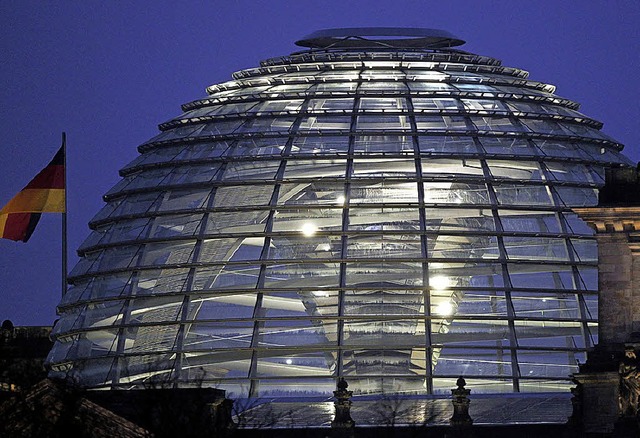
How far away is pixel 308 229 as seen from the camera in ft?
333

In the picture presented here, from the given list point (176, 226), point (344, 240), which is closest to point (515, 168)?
point (344, 240)

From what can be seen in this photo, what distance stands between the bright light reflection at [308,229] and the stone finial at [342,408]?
1165cm

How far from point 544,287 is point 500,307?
1408 millimetres

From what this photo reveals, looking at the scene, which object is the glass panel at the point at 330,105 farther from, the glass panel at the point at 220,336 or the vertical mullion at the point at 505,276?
the glass panel at the point at 220,336

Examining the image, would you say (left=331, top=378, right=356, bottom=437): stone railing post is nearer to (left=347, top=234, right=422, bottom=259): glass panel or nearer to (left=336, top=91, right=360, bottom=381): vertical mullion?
(left=336, top=91, right=360, bottom=381): vertical mullion

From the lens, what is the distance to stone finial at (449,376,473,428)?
289 feet

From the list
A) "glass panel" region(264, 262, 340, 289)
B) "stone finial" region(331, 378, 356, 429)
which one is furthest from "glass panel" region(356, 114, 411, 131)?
"stone finial" region(331, 378, 356, 429)

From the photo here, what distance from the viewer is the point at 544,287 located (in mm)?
99938

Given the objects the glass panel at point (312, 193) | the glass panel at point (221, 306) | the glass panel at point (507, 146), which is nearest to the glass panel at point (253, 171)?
the glass panel at point (312, 193)

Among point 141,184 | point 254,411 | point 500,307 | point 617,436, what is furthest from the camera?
point 141,184

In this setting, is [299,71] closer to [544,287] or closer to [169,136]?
[169,136]

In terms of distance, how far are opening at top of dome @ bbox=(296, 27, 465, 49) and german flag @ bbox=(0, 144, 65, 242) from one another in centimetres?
846

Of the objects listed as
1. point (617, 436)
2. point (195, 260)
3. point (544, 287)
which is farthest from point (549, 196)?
point (617, 436)

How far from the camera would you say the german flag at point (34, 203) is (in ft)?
347
